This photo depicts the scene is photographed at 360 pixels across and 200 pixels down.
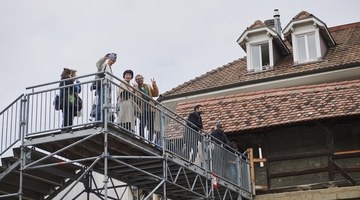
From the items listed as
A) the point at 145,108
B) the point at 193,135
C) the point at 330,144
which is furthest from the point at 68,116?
the point at 330,144

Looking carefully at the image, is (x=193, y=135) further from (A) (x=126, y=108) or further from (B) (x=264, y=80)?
(B) (x=264, y=80)

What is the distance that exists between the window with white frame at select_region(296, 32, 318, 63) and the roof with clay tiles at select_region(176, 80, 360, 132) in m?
2.29

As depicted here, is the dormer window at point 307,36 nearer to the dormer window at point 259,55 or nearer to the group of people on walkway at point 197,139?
the dormer window at point 259,55

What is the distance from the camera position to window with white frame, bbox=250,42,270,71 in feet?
88.9

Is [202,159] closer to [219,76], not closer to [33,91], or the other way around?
[33,91]

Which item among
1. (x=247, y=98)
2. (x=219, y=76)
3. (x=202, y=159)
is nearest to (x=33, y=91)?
(x=202, y=159)

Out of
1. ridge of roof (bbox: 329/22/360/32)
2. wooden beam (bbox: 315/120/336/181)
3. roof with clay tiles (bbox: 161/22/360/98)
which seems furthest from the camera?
ridge of roof (bbox: 329/22/360/32)

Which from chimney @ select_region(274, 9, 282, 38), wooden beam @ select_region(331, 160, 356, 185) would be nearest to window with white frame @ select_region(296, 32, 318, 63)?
chimney @ select_region(274, 9, 282, 38)

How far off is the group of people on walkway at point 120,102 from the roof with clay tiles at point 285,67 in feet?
30.5

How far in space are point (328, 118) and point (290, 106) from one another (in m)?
1.89

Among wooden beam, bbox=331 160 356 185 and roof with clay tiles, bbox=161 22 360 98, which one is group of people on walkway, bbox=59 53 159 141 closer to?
wooden beam, bbox=331 160 356 185

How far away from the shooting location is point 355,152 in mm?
21453

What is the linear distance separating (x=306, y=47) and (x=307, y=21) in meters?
0.89

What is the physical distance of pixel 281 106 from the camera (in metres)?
23.5
